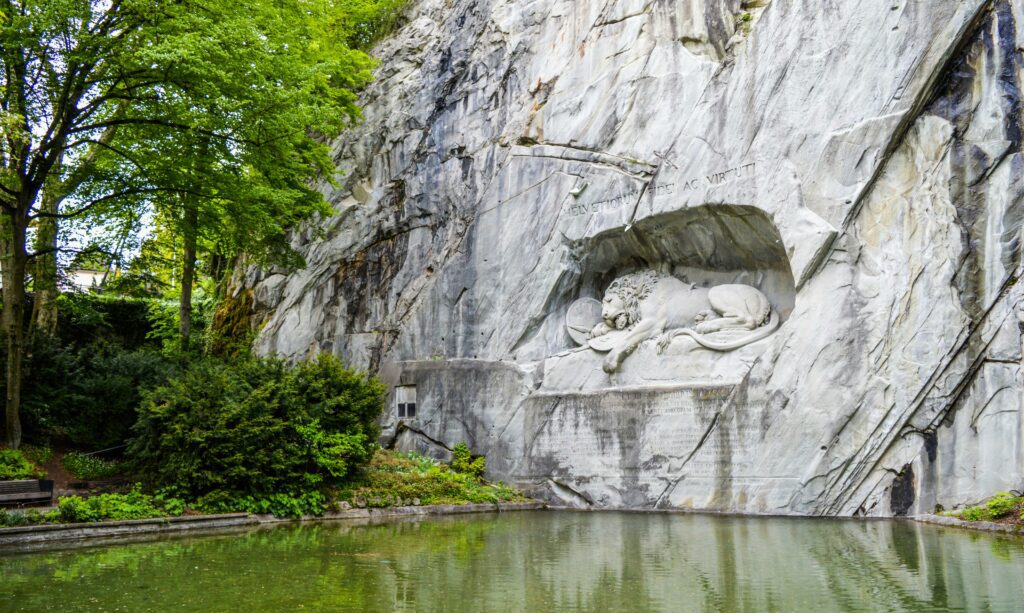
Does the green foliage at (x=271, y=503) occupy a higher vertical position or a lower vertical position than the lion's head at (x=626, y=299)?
lower

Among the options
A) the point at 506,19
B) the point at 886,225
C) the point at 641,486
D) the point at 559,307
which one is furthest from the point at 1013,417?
the point at 506,19

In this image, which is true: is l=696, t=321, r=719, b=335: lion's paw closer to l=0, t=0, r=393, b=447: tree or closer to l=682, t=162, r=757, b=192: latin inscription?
l=682, t=162, r=757, b=192: latin inscription

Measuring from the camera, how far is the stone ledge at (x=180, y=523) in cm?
916

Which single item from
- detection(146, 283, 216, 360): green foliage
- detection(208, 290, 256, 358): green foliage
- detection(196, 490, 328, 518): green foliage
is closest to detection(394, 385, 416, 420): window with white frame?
detection(196, 490, 328, 518): green foliage

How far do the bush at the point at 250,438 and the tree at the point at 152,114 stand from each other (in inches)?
120

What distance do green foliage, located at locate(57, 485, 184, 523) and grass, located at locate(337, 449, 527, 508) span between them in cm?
265

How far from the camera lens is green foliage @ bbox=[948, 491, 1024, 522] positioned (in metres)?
9.70

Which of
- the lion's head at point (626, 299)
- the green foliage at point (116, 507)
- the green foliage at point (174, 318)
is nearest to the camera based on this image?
the green foliage at point (116, 507)

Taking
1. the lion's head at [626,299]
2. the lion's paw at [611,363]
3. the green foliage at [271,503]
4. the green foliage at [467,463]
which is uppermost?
the lion's head at [626,299]

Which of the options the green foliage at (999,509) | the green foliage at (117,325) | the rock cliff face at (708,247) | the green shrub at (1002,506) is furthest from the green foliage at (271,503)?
the green foliage at (117,325)

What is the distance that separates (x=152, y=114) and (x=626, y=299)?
9.07m

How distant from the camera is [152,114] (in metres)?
14.4

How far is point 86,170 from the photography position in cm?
1444

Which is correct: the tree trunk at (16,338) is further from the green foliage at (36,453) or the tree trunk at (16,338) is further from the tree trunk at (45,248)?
the tree trunk at (45,248)
